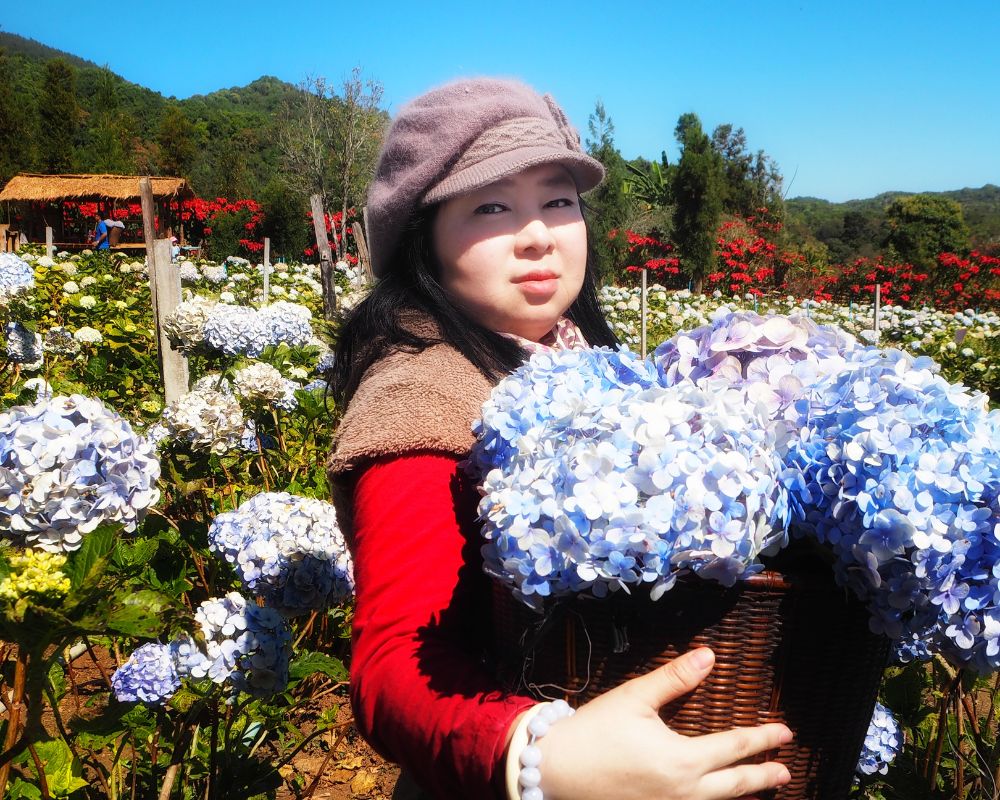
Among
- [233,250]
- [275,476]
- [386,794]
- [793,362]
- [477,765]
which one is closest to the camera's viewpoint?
[477,765]

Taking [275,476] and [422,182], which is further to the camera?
[275,476]

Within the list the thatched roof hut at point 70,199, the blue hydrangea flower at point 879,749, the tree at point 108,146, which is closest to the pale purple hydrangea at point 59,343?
the blue hydrangea flower at point 879,749

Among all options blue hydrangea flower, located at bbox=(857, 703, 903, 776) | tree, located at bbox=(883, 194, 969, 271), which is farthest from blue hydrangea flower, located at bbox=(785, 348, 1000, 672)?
tree, located at bbox=(883, 194, 969, 271)

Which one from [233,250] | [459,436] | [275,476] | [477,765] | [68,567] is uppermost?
[233,250]

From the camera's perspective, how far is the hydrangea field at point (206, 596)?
33.6 inches

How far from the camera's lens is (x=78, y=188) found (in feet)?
73.2

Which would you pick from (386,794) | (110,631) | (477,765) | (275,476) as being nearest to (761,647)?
(477,765)

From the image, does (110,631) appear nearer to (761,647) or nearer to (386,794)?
(761,647)

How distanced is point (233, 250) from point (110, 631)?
19.5 metres

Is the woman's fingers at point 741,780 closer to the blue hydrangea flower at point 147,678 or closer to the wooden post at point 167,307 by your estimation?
the blue hydrangea flower at point 147,678

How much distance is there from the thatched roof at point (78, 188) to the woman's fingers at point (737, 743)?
2370 centimetres

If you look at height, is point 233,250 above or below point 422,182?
above

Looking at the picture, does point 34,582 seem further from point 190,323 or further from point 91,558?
point 190,323

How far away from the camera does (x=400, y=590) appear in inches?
34.2
